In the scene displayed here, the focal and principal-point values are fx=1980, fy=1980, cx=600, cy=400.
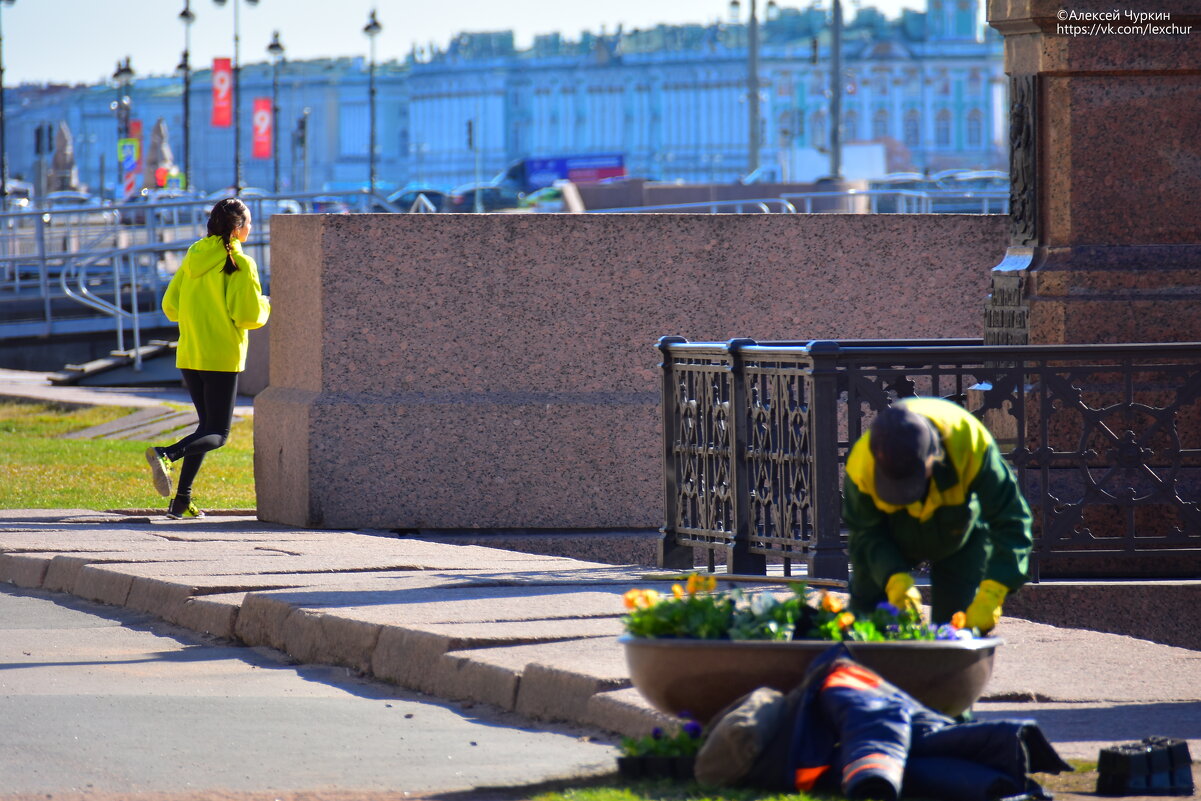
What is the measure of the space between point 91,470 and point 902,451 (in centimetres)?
963

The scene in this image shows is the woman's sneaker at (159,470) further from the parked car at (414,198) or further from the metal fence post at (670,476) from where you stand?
the parked car at (414,198)

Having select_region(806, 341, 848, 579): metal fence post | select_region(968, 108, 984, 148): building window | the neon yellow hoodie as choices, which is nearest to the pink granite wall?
the neon yellow hoodie

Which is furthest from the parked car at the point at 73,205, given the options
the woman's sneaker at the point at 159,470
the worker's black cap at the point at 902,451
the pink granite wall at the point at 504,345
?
the worker's black cap at the point at 902,451

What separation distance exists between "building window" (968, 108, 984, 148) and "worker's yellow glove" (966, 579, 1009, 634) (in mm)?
127210

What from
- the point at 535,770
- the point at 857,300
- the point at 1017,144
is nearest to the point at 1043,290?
the point at 1017,144

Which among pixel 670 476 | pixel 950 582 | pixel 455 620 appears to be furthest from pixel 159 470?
pixel 950 582

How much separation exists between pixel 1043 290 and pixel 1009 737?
406 centimetres

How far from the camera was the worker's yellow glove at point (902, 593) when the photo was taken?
191 inches

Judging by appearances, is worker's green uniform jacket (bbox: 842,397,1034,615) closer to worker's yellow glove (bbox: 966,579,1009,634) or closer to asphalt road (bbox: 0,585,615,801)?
worker's yellow glove (bbox: 966,579,1009,634)

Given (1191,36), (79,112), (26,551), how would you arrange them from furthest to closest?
(79,112) → (26,551) → (1191,36)

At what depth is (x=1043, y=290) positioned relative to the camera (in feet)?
26.9

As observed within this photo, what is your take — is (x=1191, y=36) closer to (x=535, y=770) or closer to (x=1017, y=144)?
(x=1017, y=144)

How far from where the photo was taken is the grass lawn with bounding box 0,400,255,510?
38.8ft

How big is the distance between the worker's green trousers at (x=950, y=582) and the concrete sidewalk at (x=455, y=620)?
1.26ft
